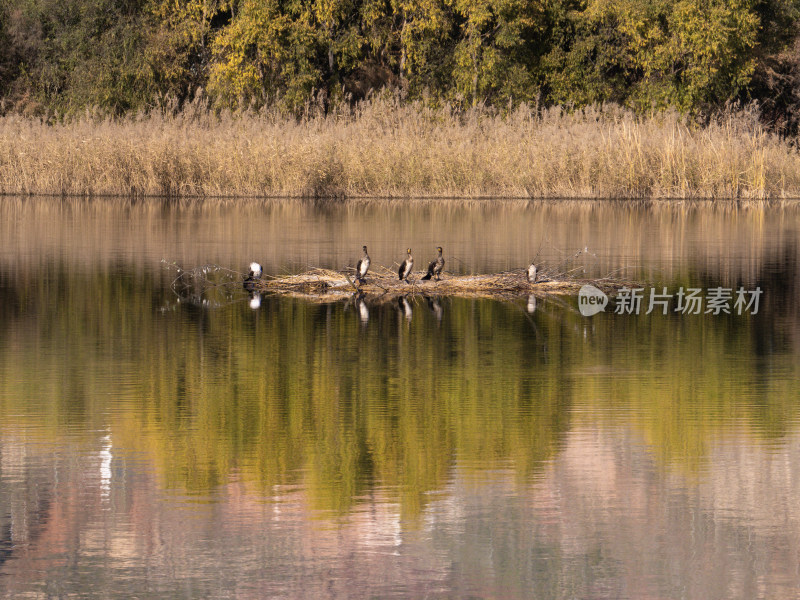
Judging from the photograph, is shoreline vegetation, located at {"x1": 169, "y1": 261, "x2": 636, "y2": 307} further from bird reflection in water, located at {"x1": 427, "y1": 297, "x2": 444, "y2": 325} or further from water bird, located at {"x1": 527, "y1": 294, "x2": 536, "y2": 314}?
bird reflection in water, located at {"x1": 427, "y1": 297, "x2": 444, "y2": 325}

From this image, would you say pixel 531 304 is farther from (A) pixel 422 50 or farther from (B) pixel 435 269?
(A) pixel 422 50

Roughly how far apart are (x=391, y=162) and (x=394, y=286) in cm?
1850

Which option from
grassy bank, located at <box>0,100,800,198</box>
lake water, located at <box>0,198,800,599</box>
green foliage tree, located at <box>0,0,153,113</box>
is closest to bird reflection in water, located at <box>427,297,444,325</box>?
lake water, located at <box>0,198,800,599</box>

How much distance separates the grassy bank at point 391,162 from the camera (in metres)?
33.2

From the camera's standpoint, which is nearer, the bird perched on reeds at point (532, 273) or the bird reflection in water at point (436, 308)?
the bird reflection in water at point (436, 308)

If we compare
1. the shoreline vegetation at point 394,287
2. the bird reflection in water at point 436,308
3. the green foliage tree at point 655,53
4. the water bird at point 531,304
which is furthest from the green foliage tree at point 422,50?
the bird reflection in water at point 436,308

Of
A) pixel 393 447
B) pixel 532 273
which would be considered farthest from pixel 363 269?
pixel 393 447

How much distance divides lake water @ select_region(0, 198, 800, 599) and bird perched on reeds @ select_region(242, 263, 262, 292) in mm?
544

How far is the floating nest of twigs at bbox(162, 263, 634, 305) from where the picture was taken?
1523 centimetres

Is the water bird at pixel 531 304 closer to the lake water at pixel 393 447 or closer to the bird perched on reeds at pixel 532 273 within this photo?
the lake water at pixel 393 447

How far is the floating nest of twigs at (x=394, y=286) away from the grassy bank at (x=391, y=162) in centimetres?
1754

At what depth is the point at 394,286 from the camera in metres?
15.4

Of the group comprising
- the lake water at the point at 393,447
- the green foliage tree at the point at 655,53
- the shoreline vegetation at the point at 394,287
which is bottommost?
the lake water at the point at 393,447

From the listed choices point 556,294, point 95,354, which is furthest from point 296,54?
point 95,354
